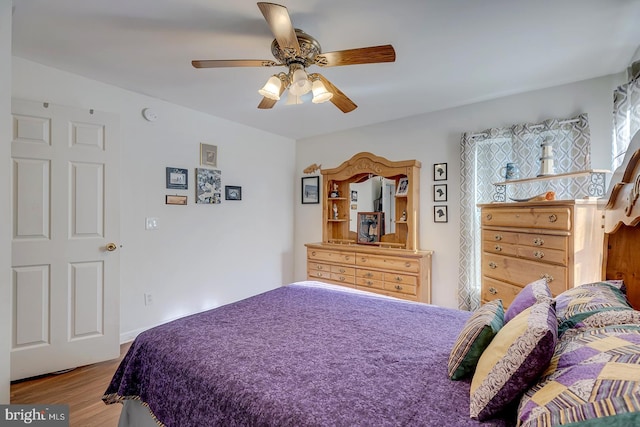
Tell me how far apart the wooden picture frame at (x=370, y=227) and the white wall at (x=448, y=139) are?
0.51 meters

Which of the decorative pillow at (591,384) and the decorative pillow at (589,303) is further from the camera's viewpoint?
the decorative pillow at (589,303)

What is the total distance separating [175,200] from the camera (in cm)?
316

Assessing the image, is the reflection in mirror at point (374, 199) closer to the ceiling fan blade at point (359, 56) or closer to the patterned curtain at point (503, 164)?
the patterned curtain at point (503, 164)

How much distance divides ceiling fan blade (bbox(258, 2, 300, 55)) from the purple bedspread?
1.51m

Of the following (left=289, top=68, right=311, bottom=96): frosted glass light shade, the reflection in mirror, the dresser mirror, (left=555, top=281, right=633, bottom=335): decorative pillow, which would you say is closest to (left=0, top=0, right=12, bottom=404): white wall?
(left=289, top=68, right=311, bottom=96): frosted glass light shade

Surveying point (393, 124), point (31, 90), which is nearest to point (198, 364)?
point (31, 90)

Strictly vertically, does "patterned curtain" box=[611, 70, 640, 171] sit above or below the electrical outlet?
above

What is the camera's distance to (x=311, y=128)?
3.99 meters

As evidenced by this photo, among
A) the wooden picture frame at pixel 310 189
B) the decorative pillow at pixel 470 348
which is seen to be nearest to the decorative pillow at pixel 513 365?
the decorative pillow at pixel 470 348

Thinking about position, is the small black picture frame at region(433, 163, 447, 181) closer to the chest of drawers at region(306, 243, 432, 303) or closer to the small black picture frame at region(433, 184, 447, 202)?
the small black picture frame at region(433, 184, 447, 202)

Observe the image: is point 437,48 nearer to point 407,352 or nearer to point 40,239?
point 407,352

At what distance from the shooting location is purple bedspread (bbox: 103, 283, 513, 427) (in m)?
0.89

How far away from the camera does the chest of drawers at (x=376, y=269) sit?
316 cm

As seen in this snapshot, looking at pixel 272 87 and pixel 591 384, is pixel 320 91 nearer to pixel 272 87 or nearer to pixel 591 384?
pixel 272 87
